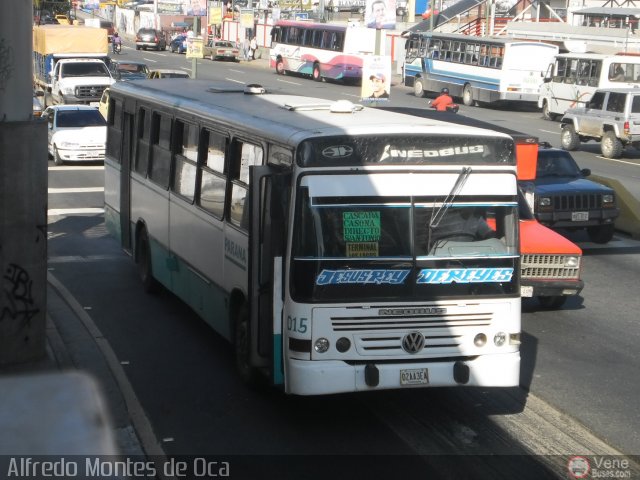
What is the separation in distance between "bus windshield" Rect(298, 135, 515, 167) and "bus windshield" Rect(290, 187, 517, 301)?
0.31 meters

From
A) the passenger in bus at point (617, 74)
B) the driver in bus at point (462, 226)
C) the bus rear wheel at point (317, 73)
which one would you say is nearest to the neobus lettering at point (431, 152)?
the driver in bus at point (462, 226)

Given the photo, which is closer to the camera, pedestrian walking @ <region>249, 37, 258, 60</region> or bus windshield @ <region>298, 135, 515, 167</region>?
bus windshield @ <region>298, 135, 515, 167</region>

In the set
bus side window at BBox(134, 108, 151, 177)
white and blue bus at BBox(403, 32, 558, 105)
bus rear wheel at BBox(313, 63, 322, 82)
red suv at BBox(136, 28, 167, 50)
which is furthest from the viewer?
red suv at BBox(136, 28, 167, 50)

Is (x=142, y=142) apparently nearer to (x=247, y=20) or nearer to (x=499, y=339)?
(x=499, y=339)

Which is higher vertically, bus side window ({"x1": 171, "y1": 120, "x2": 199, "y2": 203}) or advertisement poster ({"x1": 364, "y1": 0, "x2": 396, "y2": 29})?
advertisement poster ({"x1": 364, "y1": 0, "x2": 396, "y2": 29})

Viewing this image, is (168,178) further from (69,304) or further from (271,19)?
(271,19)

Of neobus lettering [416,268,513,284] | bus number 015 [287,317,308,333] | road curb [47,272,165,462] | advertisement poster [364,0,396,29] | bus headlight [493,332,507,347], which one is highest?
advertisement poster [364,0,396,29]

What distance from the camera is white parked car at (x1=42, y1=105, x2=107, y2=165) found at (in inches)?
1086

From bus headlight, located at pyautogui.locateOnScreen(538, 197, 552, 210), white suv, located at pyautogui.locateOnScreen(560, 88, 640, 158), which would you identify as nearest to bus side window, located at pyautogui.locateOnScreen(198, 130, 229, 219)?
bus headlight, located at pyautogui.locateOnScreen(538, 197, 552, 210)

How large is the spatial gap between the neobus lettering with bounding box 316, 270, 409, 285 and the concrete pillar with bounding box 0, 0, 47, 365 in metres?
3.13

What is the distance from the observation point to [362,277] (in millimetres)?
8336

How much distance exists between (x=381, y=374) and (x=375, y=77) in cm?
1712

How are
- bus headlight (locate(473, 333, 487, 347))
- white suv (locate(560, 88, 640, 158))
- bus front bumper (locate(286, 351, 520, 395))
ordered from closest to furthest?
bus front bumper (locate(286, 351, 520, 395)) → bus headlight (locate(473, 333, 487, 347)) → white suv (locate(560, 88, 640, 158))

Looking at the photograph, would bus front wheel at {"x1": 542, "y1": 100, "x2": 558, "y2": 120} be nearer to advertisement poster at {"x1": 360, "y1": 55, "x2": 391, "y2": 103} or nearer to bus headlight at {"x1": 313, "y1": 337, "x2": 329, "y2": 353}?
advertisement poster at {"x1": 360, "y1": 55, "x2": 391, "y2": 103}
